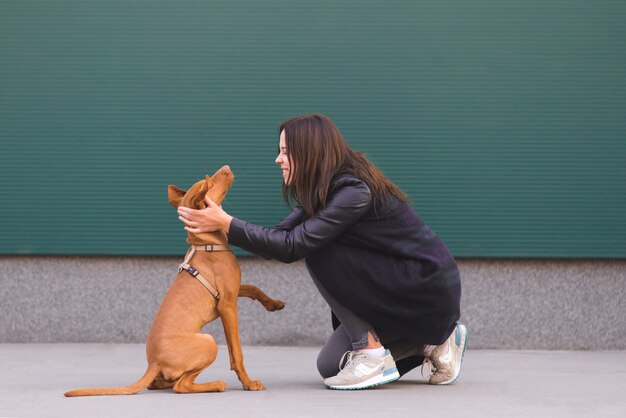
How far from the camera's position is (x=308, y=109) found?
217 inches

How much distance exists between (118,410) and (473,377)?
183cm

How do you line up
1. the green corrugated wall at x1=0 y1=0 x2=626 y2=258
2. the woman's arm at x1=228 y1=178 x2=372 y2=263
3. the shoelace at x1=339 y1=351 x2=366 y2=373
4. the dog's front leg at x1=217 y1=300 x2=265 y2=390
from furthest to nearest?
1. the green corrugated wall at x1=0 y1=0 x2=626 y2=258
2. the shoelace at x1=339 y1=351 x2=366 y2=373
3. the woman's arm at x1=228 y1=178 x2=372 y2=263
4. the dog's front leg at x1=217 y1=300 x2=265 y2=390

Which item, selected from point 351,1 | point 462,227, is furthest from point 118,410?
point 351,1

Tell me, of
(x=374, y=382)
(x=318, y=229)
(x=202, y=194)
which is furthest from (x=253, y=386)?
(x=202, y=194)

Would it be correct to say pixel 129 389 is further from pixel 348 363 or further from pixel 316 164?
pixel 316 164

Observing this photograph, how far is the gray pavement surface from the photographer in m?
3.20

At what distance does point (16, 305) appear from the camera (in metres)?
5.51

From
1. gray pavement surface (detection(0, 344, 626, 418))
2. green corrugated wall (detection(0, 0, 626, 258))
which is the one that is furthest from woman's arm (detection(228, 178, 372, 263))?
green corrugated wall (detection(0, 0, 626, 258))

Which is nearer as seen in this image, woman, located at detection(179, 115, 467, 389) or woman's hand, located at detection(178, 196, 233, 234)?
woman's hand, located at detection(178, 196, 233, 234)

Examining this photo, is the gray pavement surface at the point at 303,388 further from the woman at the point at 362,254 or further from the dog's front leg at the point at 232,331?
the woman at the point at 362,254

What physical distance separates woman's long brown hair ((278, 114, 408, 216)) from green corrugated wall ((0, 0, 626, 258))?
5.59ft

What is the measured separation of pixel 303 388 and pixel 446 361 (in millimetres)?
635

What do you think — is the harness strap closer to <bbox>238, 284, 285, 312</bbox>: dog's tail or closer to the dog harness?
the dog harness

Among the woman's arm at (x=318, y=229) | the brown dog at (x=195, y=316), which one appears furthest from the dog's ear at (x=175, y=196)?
the woman's arm at (x=318, y=229)
